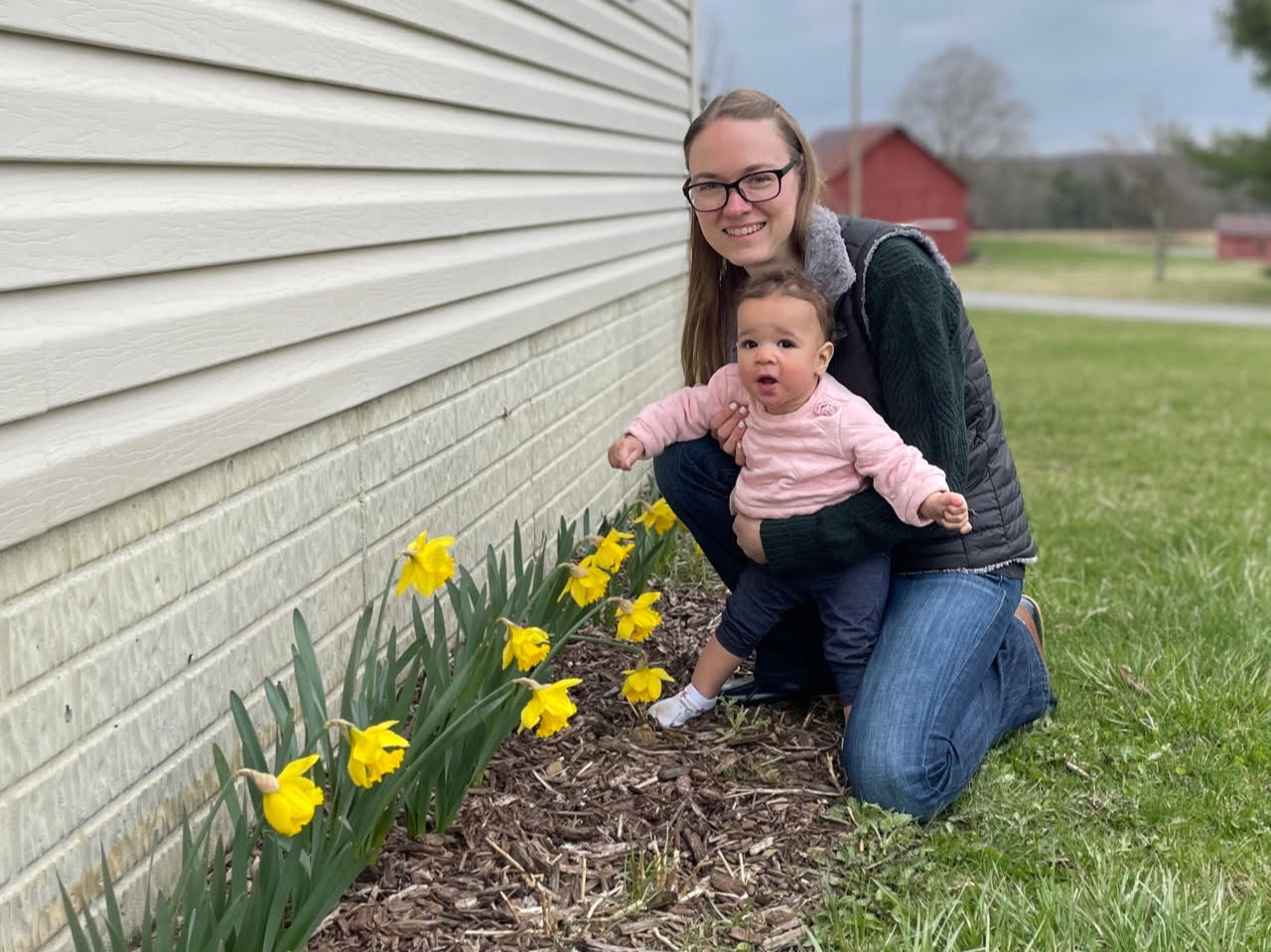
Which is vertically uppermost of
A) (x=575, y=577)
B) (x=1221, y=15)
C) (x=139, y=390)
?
(x=1221, y=15)

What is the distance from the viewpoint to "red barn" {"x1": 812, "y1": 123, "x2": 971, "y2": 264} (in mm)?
40031

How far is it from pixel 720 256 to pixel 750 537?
72 centimetres

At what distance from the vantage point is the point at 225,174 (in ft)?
7.71

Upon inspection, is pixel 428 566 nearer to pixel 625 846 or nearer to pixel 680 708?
pixel 625 846

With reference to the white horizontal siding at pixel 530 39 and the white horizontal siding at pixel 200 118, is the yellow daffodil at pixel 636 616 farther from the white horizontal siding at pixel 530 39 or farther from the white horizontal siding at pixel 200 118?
the white horizontal siding at pixel 530 39

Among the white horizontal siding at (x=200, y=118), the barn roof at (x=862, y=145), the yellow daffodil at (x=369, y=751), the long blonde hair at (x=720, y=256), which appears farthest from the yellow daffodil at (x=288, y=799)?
the barn roof at (x=862, y=145)

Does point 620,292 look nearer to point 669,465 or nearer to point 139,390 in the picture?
point 669,465

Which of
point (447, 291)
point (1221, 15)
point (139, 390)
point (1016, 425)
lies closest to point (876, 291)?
point (447, 291)

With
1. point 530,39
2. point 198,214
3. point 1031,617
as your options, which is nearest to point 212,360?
point 198,214

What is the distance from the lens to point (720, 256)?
322 centimetres

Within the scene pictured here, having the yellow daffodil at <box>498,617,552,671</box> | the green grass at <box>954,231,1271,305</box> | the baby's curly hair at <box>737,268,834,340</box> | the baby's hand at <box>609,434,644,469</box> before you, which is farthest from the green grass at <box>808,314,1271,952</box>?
the green grass at <box>954,231,1271,305</box>

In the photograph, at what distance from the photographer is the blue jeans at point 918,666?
2.76m

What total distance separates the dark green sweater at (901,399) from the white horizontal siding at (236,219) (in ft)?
3.44

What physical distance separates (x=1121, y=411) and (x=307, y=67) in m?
8.04
